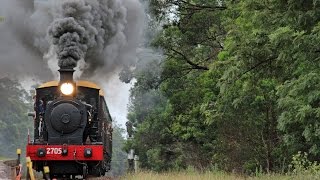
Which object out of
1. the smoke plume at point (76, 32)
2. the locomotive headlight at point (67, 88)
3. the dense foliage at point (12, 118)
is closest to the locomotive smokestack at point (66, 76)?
the locomotive headlight at point (67, 88)

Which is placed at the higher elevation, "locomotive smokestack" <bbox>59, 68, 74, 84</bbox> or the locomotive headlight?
"locomotive smokestack" <bbox>59, 68, 74, 84</bbox>

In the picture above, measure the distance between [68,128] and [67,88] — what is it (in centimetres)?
106

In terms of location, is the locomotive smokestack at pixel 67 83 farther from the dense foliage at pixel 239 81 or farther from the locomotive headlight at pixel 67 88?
the dense foliage at pixel 239 81

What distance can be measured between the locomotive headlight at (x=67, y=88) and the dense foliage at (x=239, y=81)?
3739 millimetres

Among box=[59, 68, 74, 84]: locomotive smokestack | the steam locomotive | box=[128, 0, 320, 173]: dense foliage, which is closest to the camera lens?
box=[128, 0, 320, 173]: dense foliage

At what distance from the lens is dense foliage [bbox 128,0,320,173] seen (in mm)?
9461

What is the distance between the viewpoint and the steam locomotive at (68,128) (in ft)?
43.1

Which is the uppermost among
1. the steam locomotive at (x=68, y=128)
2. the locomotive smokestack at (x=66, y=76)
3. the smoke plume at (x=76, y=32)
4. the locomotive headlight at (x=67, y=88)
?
the smoke plume at (x=76, y=32)

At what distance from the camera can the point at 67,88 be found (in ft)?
44.3

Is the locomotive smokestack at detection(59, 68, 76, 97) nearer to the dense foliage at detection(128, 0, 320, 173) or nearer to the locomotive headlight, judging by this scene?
the locomotive headlight

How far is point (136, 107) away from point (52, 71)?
104ft

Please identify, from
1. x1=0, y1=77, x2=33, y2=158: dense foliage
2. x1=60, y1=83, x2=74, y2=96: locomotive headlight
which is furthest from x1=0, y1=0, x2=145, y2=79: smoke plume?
x1=0, y1=77, x2=33, y2=158: dense foliage

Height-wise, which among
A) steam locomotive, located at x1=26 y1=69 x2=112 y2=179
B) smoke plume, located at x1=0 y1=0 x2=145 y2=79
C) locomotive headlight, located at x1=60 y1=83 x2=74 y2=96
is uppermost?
smoke plume, located at x1=0 y1=0 x2=145 y2=79

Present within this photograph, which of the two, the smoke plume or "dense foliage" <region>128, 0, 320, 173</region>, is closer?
"dense foliage" <region>128, 0, 320, 173</region>
